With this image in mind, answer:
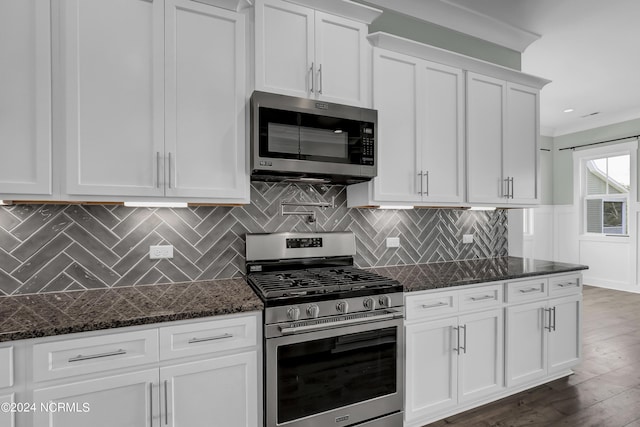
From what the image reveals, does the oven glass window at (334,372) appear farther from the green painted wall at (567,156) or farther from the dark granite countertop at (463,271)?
the green painted wall at (567,156)

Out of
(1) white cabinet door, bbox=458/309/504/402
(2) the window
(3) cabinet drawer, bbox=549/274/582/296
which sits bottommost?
(1) white cabinet door, bbox=458/309/504/402

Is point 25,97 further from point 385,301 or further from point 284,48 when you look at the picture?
point 385,301

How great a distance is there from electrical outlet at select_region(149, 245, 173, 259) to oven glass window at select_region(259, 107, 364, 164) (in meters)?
0.82

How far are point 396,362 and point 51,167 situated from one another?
202cm

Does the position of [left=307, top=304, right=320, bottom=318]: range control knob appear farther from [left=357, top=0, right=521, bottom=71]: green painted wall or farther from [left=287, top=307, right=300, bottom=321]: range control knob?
[left=357, top=0, right=521, bottom=71]: green painted wall

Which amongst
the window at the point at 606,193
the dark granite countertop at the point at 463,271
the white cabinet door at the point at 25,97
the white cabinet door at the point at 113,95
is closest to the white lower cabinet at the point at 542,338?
the dark granite countertop at the point at 463,271

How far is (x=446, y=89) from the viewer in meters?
2.61

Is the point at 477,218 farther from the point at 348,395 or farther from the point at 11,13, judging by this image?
the point at 11,13

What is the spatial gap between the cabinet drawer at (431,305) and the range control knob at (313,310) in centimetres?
61

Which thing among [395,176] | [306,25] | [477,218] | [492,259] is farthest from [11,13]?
[492,259]

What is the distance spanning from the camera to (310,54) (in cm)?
213

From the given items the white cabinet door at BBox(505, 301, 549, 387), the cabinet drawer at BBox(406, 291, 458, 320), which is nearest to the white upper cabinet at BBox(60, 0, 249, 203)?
the cabinet drawer at BBox(406, 291, 458, 320)

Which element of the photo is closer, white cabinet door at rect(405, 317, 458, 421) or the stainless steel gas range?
the stainless steel gas range

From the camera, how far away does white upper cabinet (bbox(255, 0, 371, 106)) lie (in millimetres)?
2027
